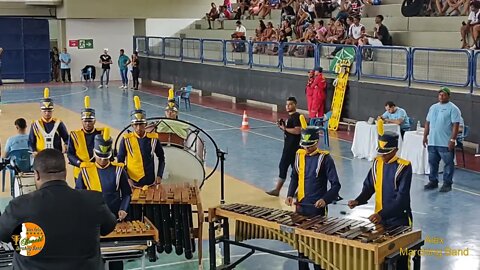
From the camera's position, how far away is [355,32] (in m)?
21.5

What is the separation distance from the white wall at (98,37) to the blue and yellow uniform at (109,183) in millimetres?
31456

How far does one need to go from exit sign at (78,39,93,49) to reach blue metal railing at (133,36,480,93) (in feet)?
21.8

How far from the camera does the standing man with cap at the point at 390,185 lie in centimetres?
739

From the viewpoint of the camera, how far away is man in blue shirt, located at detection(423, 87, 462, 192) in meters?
12.4

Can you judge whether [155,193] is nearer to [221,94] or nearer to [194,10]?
[221,94]

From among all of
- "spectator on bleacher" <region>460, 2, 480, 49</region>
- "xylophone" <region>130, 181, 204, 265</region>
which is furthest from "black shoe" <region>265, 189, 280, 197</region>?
"spectator on bleacher" <region>460, 2, 480, 49</region>

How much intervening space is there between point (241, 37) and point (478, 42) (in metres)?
12.8

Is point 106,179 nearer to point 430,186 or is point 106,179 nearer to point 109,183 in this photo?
point 109,183

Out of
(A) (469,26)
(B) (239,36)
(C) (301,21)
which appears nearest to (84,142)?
(A) (469,26)

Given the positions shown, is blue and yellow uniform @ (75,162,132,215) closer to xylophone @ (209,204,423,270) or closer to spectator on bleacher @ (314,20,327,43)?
xylophone @ (209,204,423,270)

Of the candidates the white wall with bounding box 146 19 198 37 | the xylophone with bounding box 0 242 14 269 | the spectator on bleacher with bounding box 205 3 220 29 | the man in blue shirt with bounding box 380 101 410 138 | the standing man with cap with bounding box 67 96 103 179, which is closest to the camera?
the xylophone with bounding box 0 242 14 269

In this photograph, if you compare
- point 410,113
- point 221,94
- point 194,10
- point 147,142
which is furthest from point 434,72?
point 194,10

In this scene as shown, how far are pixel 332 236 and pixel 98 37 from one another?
1326 inches

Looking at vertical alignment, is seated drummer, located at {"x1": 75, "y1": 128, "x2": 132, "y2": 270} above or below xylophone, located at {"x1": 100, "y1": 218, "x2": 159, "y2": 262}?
above
